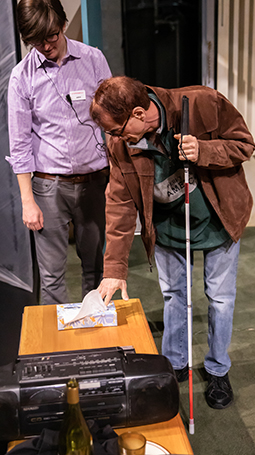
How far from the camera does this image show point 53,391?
110cm

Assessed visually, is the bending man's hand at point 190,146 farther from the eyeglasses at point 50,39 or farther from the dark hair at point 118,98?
the eyeglasses at point 50,39

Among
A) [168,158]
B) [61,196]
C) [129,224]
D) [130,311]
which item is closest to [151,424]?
[130,311]

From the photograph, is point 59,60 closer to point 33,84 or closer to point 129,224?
point 33,84

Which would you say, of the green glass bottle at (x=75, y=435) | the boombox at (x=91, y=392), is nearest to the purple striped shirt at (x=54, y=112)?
the boombox at (x=91, y=392)

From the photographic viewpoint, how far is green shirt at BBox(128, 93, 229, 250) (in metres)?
1.61

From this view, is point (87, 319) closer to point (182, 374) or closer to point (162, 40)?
point (182, 374)

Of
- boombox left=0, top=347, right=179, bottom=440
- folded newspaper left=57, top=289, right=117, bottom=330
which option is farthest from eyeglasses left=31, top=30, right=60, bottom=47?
boombox left=0, top=347, right=179, bottom=440

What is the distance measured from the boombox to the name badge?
126 centimetres

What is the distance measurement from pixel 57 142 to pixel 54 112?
13 centimetres


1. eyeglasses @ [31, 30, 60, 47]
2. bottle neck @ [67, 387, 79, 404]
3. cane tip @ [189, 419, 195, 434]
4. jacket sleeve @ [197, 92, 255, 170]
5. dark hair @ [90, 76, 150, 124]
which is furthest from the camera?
eyeglasses @ [31, 30, 60, 47]

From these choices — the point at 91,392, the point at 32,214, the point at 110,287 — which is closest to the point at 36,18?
the point at 32,214

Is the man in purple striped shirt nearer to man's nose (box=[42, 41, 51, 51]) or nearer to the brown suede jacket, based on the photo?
man's nose (box=[42, 41, 51, 51])

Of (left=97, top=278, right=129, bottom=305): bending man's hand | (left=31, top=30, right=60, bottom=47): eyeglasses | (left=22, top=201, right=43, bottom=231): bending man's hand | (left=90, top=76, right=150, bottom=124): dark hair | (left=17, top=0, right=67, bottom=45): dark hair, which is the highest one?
(left=17, top=0, right=67, bottom=45): dark hair

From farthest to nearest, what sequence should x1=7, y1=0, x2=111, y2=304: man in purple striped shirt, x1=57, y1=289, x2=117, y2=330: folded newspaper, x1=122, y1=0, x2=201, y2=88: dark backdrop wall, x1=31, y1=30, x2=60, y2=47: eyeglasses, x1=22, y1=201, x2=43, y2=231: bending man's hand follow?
x1=122, y1=0, x2=201, y2=88: dark backdrop wall, x1=22, y1=201, x2=43, y2=231: bending man's hand, x1=7, y1=0, x2=111, y2=304: man in purple striped shirt, x1=31, y1=30, x2=60, y2=47: eyeglasses, x1=57, y1=289, x2=117, y2=330: folded newspaper
